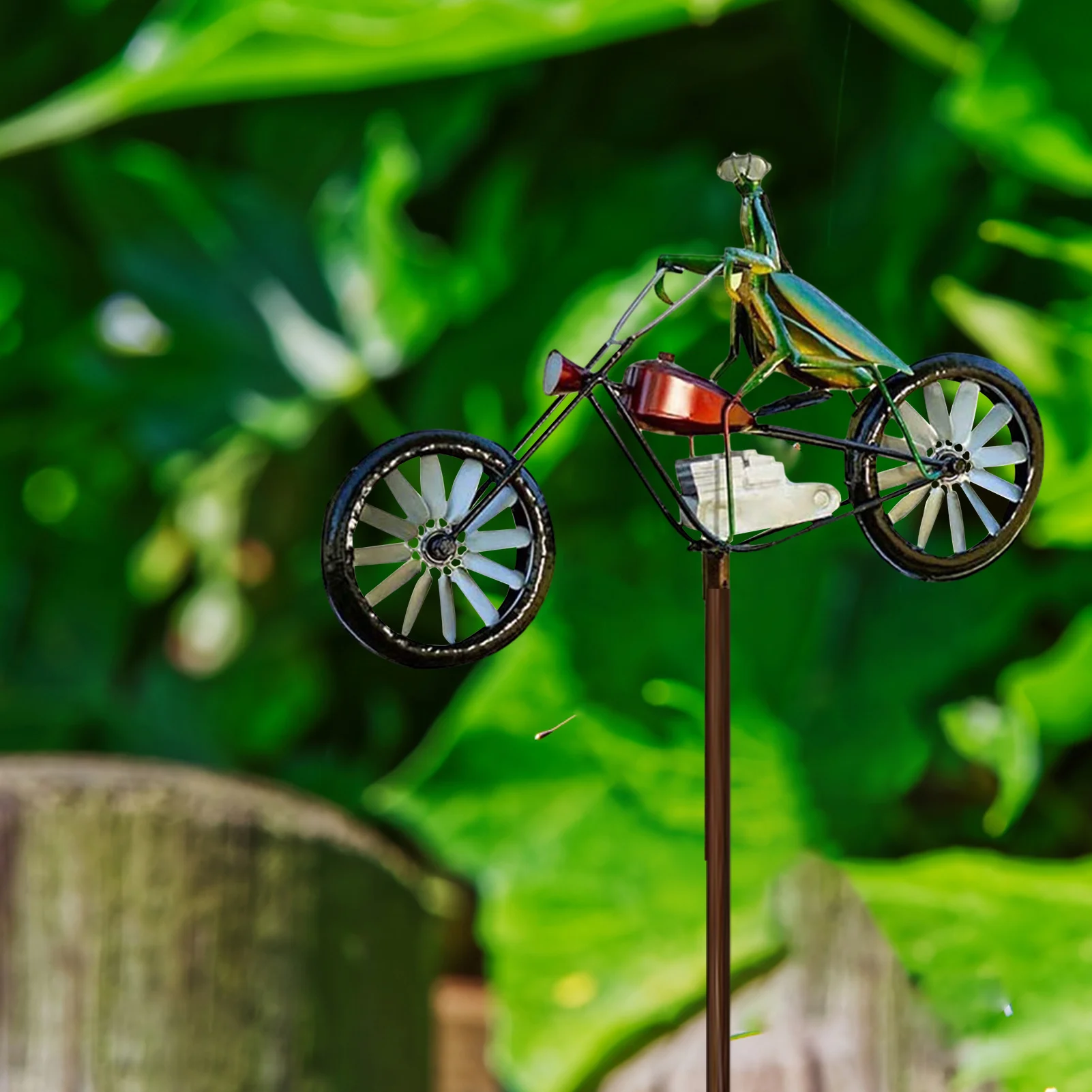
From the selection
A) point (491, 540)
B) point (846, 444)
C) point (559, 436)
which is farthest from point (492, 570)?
point (559, 436)

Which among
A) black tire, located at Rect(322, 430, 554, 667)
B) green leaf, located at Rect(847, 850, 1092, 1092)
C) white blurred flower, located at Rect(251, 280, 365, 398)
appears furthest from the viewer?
white blurred flower, located at Rect(251, 280, 365, 398)

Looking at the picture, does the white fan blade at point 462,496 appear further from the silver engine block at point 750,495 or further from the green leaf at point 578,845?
the green leaf at point 578,845

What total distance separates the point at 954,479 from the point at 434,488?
16 cm

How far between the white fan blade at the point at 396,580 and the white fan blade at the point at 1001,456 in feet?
0.57

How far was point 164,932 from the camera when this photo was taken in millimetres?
657

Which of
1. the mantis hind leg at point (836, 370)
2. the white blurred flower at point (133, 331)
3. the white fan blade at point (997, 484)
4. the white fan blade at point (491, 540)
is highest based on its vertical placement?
the white blurred flower at point (133, 331)

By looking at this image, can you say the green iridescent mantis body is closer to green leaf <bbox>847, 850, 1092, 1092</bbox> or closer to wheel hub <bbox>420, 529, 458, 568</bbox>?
wheel hub <bbox>420, 529, 458, 568</bbox>

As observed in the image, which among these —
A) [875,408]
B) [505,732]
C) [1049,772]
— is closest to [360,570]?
[505,732]

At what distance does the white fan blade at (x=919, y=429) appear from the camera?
38 centimetres

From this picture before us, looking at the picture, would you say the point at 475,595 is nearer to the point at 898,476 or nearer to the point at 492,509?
the point at 492,509

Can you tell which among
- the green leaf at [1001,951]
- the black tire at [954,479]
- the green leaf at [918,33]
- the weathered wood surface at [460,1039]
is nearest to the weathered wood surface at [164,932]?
the weathered wood surface at [460,1039]

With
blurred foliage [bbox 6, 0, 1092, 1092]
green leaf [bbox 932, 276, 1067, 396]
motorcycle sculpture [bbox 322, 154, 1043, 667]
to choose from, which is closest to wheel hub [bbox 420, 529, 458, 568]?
motorcycle sculpture [bbox 322, 154, 1043, 667]

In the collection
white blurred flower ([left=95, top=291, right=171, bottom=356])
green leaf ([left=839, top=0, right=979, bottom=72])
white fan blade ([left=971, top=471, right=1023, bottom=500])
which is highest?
green leaf ([left=839, top=0, right=979, bottom=72])

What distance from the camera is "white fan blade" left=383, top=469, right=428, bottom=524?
344 mm
